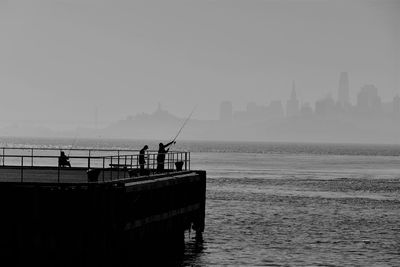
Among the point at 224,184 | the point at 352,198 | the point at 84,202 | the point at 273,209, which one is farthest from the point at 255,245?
the point at 224,184

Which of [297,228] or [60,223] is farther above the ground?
[60,223]

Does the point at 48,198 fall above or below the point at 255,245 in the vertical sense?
above

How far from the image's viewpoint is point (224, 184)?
100188mm

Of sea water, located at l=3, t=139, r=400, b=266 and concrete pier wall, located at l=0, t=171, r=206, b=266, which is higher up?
concrete pier wall, located at l=0, t=171, r=206, b=266

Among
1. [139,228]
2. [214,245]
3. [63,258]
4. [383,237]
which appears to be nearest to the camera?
[63,258]

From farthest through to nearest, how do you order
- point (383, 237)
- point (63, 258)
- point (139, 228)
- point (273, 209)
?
1. point (273, 209)
2. point (383, 237)
3. point (139, 228)
4. point (63, 258)

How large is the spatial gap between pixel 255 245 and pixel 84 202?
17.2 metres

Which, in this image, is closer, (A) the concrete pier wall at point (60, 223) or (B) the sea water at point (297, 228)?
(A) the concrete pier wall at point (60, 223)

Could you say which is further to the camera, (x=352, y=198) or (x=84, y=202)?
(x=352, y=198)

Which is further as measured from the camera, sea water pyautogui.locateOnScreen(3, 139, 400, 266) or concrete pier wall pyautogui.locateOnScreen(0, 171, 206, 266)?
sea water pyautogui.locateOnScreen(3, 139, 400, 266)

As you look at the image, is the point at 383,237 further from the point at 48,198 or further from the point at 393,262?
the point at 48,198

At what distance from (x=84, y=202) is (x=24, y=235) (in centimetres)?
226

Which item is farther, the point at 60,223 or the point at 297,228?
the point at 297,228

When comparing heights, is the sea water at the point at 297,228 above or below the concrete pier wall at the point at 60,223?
below
